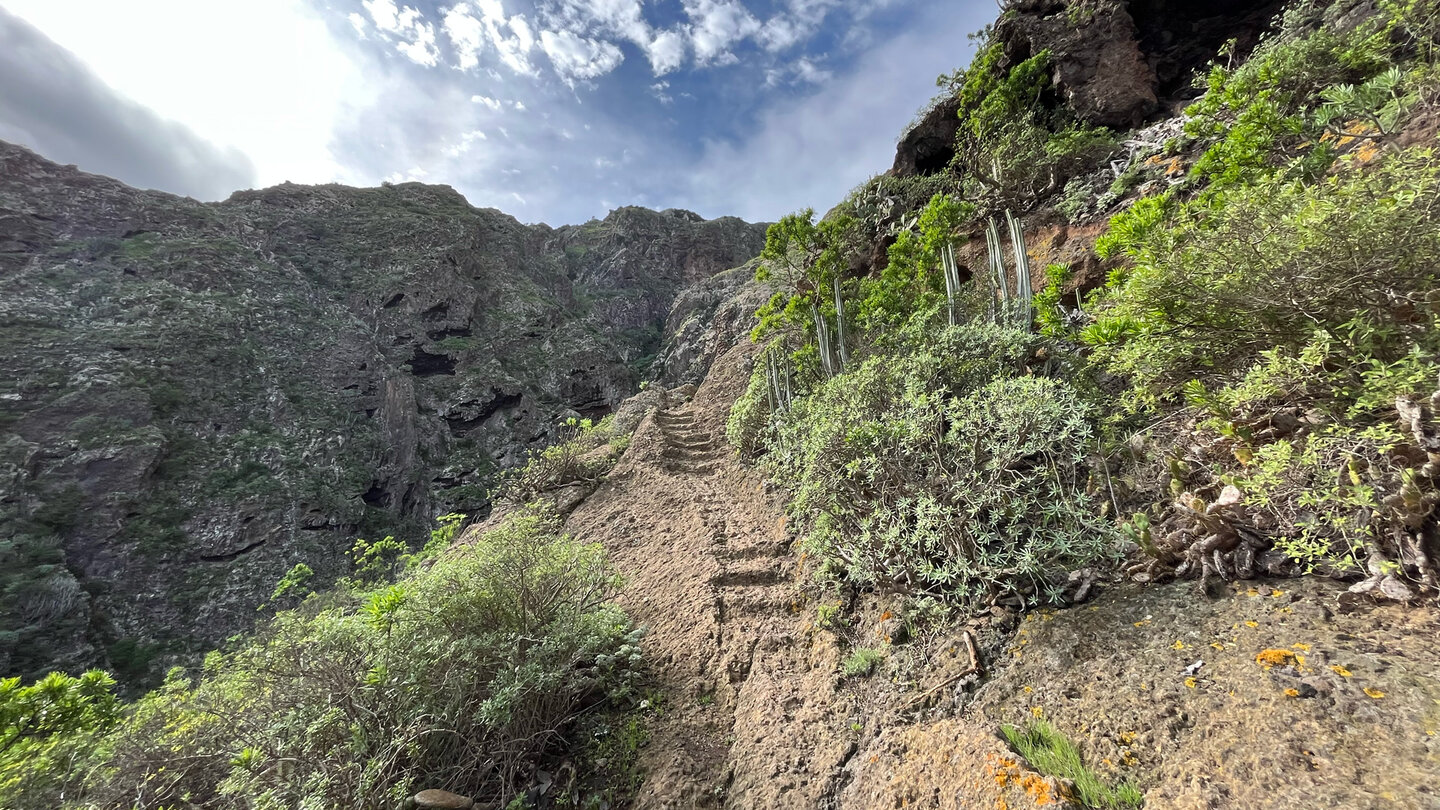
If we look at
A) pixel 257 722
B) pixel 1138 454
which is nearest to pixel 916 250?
pixel 1138 454

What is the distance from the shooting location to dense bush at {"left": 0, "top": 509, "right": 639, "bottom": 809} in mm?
2891

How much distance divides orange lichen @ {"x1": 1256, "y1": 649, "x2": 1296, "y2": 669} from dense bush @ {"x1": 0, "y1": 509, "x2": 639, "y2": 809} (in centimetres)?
395

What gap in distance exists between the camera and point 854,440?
414 centimetres

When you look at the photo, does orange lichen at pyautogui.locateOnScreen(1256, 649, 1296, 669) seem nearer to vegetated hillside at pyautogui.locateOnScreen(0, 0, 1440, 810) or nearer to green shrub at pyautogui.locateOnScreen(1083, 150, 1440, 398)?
vegetated hillside at pyautogui.locateOnScreen(0, 0, 1440, 810)

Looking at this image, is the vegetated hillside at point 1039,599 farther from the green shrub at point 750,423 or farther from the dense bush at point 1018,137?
the green shrub at point 750,423

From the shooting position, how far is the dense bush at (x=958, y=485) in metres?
3.12

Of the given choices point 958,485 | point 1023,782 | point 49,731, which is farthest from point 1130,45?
point 49,731

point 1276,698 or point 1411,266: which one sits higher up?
point 1411,266

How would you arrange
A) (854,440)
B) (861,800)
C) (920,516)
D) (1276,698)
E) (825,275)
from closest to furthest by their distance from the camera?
(1276,698)
(861,800)
(920,516)
(854,440)
(825,275)

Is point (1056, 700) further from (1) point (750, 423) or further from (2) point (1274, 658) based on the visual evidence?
(1) point (750, 423)

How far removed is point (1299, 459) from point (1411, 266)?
43.9 inches

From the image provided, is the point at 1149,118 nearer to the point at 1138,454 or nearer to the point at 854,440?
the point at 1138,454

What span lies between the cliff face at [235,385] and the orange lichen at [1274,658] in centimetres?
3215

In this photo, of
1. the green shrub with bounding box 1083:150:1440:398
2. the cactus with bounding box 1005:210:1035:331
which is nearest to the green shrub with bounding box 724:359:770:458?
the cactus with bounding box 1005:210:1035:331
